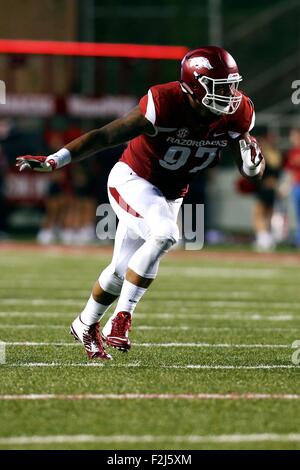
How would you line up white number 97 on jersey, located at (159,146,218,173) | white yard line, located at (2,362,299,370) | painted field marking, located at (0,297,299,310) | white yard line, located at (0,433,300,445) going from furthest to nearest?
painted field marking, located at (0,297,299,310)
white number 97 on jersey, located at (159,146,218,173)
white yard line, located at (2,362,299,370)
white yard line, located at (0,433,300,445)

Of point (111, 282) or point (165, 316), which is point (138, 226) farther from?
point (165, 316)

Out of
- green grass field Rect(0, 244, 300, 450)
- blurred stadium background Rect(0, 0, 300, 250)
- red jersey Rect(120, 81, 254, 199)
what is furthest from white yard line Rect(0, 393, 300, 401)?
blurred stadium background Rect(0, 0, 300, 250)

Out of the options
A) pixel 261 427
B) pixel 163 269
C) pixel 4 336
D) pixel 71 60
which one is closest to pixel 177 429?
pixel 261 427

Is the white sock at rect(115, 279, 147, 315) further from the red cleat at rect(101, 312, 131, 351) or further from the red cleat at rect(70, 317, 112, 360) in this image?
the red cleat at rect(70, 317, 112, 360)

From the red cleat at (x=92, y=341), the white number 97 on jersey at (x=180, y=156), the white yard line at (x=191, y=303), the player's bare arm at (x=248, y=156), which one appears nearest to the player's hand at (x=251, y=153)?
the player's bare arm at (x=248, y=156)

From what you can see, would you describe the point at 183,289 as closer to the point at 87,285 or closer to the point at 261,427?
the point at 87,285

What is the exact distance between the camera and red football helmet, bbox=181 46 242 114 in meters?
5.98

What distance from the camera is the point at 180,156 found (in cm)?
617

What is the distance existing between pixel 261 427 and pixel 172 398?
0.60 m

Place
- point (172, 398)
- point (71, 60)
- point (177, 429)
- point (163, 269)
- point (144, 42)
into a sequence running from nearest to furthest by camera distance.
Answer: point (177, 429), point (172, 398), point (163, 269), point (71, 60), point (144, 42)

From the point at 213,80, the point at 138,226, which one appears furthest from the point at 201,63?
the point at 138,226

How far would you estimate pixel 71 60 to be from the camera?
21.5m

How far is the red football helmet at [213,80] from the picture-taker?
19.6 ft

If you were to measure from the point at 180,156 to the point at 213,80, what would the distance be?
0.44 metres
